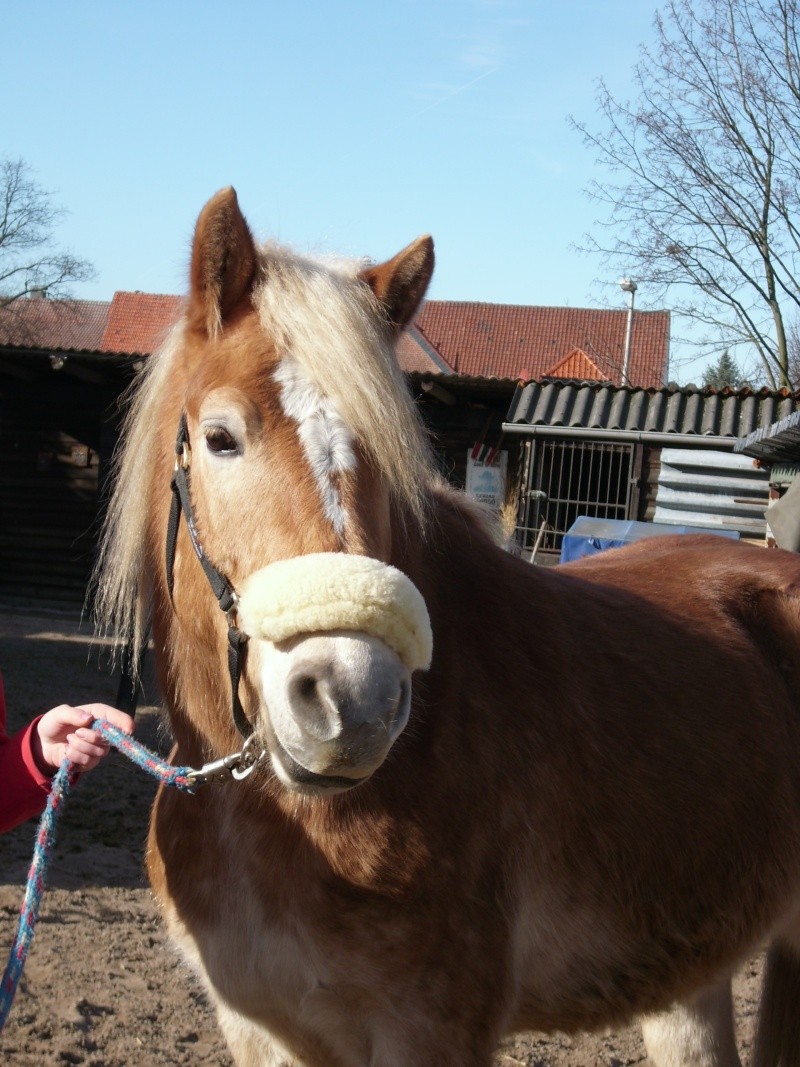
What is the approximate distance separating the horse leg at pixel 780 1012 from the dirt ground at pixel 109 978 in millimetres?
589

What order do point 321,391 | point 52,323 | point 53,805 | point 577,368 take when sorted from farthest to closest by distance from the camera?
point 52,323 < point 577,368 < point 53,805 < point 321,391

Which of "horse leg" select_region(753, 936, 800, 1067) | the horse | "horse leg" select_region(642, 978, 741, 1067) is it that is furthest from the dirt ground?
the horse

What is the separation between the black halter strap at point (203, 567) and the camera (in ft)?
5.90

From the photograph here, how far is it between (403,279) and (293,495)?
0.71 metres

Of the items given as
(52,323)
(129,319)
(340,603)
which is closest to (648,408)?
(340,603)

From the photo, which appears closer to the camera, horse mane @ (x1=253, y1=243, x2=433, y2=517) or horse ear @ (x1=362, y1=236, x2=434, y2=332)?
horse mane @ (x1=253, y1=243, x2=433, y2=517)

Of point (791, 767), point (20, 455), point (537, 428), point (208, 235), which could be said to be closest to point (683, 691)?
point (791, 767)

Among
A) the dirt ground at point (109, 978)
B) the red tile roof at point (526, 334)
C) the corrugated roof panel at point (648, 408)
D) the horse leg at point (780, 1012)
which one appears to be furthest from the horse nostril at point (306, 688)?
the red tile roof at point (526, 334)

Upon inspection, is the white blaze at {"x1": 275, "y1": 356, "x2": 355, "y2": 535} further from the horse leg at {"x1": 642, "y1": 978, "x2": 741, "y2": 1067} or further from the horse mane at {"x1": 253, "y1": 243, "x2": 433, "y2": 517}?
the horse leg at {"x1": 642, "y1": 978, "x2": 741, "y2": 1067}

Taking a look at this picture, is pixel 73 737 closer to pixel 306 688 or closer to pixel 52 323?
pixel 306 688

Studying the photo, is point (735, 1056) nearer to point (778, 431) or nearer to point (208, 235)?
point (208, 235)

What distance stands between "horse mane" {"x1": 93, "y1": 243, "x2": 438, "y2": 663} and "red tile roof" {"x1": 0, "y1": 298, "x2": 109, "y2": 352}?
26.3m

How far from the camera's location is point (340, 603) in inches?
61.1

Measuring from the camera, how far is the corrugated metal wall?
1123cm
